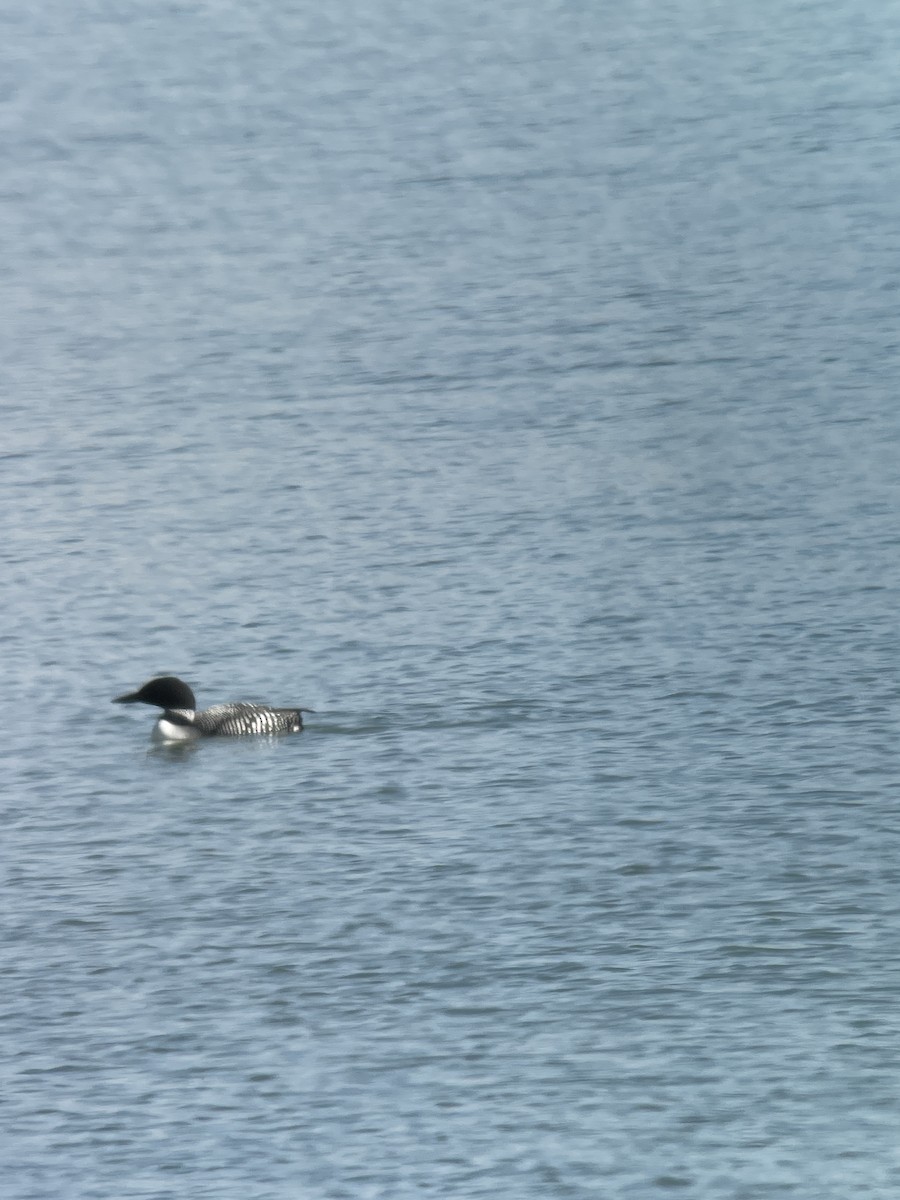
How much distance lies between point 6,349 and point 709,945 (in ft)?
41.4

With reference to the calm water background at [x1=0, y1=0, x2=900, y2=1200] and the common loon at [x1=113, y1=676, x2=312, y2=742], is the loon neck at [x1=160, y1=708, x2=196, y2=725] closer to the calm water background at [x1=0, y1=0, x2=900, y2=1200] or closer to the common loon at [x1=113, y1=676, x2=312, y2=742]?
the common loon at [x1=113, y1=676, x2=312, y2=742]

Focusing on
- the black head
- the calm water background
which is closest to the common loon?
the black head

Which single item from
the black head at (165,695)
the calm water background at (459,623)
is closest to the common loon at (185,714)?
the black head at (165,695)

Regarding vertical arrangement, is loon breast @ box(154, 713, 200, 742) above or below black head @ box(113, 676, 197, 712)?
below

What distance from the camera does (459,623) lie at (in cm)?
1505

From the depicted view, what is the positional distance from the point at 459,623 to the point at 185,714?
5.92ft

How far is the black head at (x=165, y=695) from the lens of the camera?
1409 cm

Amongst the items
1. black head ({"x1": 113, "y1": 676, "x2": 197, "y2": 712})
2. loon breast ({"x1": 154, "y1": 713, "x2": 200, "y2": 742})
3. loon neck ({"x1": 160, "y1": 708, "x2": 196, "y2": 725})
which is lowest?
loon breast ({"x1": 154, "y1": 713, "x2": 200, "y2": 742})

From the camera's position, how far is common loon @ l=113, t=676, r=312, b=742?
14.0m

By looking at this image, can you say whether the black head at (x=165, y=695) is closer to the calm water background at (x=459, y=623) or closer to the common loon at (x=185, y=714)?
the common loon at (x=185, y=714)

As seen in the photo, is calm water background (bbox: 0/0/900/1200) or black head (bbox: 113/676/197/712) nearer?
calm water background (bbox: 0/0/900/1200)

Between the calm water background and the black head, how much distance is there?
0.28m

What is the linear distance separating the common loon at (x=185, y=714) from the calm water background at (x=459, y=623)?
139mm

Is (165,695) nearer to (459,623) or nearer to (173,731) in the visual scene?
(173,731)
